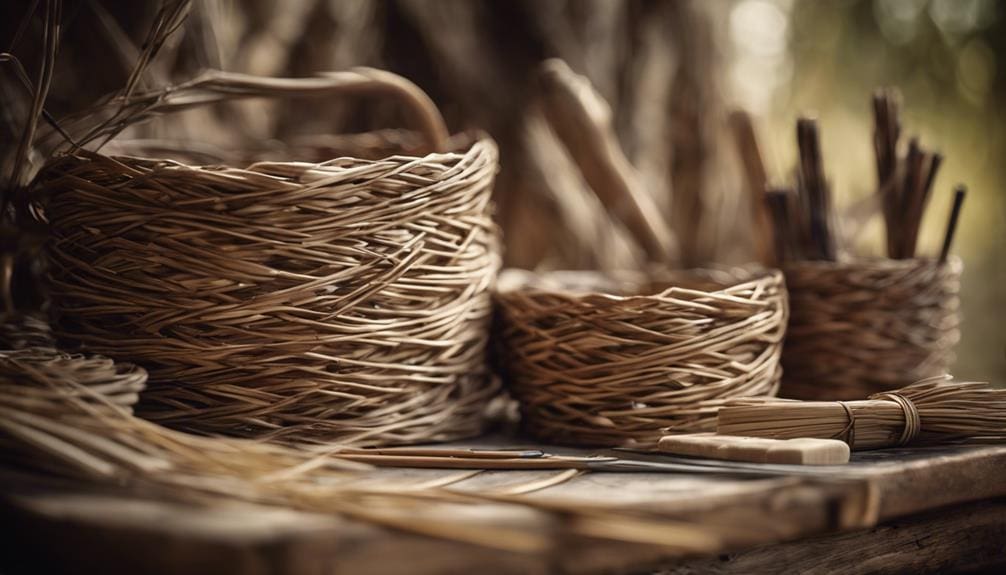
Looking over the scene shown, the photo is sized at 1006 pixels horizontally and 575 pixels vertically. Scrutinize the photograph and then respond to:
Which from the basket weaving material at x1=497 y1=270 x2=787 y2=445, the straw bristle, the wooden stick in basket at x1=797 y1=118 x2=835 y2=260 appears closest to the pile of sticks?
the wooden stick in basket at x1=797 y1=118 x2=835 y2=260

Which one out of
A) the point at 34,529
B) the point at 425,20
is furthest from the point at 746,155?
the point at 34,529

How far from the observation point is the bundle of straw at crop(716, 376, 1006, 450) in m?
0.63

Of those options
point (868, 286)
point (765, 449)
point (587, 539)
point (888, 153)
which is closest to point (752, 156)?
point (888, 153)

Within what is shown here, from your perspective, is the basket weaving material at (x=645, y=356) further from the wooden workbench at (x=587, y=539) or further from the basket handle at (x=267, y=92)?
the basket handle at (x=267, y=92)

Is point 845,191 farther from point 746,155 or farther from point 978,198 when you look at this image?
point 746,155

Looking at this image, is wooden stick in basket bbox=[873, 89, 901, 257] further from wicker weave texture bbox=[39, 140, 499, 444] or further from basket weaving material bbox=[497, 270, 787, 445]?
wicker weave texture bbox=[39, 140, 499, 444]

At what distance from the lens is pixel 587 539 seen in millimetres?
415

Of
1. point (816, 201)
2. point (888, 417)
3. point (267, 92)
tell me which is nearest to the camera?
point (888, 417)

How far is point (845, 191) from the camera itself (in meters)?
2.21

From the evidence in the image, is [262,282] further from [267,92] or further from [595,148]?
[595,148]

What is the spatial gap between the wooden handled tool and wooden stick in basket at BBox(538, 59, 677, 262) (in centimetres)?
46

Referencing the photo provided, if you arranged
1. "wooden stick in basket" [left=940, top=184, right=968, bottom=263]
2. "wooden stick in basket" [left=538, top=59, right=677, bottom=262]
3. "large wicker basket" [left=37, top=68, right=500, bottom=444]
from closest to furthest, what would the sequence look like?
1. "large wicker basket" [left=37, top=68, right=500, bottom=444]
2. "wooden stick in basket" [left=940, top=184, right=968, bottom=263]
3. "wooden stick in basket" [left=538, top=59, right=677, bottom=262]

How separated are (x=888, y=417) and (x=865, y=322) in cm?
20

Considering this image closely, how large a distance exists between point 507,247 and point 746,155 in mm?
469
